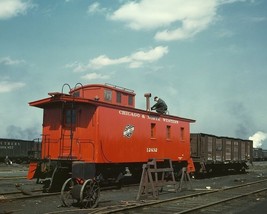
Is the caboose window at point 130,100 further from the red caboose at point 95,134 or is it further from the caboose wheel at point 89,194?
the caboose wheel at point 89,194

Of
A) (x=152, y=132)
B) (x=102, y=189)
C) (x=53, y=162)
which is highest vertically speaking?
(x=152, y=132)

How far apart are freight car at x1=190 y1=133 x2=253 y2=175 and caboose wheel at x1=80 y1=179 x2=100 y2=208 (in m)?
14.4

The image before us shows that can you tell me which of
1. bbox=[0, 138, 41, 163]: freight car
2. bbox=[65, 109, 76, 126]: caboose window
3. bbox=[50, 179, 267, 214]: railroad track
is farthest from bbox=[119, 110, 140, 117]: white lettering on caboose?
bbox=[0, 138, 41, 163]: freight car

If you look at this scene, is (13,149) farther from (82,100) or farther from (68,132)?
(82,100)

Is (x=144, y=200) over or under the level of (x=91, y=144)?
under

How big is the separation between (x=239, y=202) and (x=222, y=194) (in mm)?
2445

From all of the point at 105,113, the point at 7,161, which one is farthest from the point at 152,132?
the point at 7,161

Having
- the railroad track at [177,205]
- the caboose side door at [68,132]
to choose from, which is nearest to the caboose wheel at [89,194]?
the railroad track at [177,205]

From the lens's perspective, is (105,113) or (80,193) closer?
(80,193)

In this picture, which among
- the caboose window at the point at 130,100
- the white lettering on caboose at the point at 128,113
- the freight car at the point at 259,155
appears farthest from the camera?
the freight car at the point at 259,155

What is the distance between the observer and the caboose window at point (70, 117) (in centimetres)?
1659

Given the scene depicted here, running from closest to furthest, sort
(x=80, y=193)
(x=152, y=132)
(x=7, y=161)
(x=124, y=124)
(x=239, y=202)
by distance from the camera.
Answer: (x=80, y=193) < (x=239, y=202) < (x=124, y=124) < (x=152, y=132) < (x=7, y=161)

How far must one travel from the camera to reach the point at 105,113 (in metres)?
16.5

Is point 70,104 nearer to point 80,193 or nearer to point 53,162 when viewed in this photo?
point 53,162
